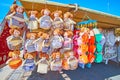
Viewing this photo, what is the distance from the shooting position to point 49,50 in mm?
2238

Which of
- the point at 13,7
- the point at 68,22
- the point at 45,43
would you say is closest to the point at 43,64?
the point at 45,43

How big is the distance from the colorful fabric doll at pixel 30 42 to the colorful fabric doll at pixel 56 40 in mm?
212

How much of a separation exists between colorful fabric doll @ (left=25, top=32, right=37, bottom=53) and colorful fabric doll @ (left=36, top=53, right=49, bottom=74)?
0.53 ft

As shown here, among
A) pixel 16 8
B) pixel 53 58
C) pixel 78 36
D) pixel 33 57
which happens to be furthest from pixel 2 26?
pixel 78 36

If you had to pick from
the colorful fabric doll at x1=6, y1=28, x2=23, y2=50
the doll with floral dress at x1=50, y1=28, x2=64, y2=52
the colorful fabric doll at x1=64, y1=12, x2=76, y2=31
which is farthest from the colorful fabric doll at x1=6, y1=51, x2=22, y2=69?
the colorful fabric doll at x1=64, y1=12, x2=76, y2=31


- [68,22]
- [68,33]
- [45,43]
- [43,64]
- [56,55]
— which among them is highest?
[68,22]

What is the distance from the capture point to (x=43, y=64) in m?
2.23

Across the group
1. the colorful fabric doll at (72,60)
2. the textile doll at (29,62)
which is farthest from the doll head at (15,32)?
the colorful fabric doll at (72,60)

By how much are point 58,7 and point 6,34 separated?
770 mm

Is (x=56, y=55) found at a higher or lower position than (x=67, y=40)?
lower

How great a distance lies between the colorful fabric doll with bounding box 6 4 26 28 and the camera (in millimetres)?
2039

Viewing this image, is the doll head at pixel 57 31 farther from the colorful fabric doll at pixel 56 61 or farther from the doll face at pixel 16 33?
the doll face at pixel 16 33

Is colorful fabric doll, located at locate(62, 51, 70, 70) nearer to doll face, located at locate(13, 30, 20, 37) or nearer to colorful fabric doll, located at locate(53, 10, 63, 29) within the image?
colorful fabric doll, located at locate(53, 10, 63, 29)

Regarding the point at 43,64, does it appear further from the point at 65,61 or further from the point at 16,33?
the point at 16,33
